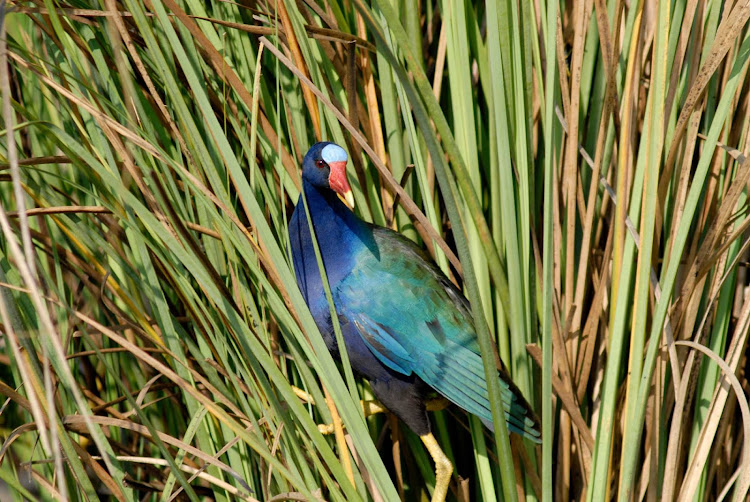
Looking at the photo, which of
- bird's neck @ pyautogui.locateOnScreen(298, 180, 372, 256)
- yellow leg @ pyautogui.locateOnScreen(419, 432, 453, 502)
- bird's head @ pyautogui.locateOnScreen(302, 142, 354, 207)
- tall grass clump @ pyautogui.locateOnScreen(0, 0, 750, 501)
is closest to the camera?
tall grass clump @ pyautogui.locateOnScreen(0, 0, 750, 501)

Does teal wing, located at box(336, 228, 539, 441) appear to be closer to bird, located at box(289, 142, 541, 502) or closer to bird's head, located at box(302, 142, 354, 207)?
bird, located at box(289, 142, 541, 502)

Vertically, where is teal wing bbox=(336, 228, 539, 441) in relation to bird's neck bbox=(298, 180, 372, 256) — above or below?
below

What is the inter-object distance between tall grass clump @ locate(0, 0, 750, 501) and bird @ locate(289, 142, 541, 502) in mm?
69

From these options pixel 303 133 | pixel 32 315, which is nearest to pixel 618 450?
pixel 303 133

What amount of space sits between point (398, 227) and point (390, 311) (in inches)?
9.3

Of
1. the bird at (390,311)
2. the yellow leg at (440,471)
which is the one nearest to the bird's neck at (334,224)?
the bird at (390,311)

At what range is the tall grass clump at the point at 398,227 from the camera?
1093mm

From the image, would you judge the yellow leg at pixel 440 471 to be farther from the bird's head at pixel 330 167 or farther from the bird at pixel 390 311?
the bird's head at pixel 330 167

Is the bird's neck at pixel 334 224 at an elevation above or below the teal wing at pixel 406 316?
above

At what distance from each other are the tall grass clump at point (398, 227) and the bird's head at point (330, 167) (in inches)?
1.8

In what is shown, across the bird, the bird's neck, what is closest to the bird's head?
the bird

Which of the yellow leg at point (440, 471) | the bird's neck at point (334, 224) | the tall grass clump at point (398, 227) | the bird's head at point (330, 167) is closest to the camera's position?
the tall grass clump at point (398, 227)

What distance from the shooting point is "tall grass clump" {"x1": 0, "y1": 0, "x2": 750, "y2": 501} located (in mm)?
1093

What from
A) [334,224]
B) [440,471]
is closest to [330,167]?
[334,224]
